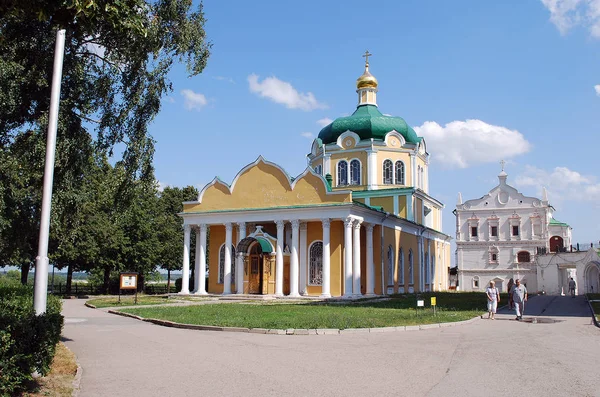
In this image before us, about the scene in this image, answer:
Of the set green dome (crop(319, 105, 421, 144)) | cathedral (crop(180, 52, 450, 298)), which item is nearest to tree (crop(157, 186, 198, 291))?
cathedral (crop(180, 52, 450, 298))

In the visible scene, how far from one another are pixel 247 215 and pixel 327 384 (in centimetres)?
2742

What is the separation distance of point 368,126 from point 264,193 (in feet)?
38.2

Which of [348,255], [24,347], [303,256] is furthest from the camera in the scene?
[303,256]

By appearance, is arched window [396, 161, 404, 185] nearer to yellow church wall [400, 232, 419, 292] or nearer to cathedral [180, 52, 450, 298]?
cathedral [180, 52, 450, 298]

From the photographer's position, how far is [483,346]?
12.7m

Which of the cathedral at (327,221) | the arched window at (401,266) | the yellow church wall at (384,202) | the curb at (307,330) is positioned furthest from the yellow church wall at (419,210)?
the curb at (307,330)

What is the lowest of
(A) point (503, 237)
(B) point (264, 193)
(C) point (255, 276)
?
(C) point (255, 276)

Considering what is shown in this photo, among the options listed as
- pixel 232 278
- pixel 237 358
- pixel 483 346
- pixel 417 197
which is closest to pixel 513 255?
pixel 417 197

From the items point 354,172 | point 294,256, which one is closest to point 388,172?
point 354,172

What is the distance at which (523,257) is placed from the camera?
2215 inches

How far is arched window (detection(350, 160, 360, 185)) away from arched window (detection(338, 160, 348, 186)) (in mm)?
385

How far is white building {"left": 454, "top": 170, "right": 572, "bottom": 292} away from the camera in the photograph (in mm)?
55906

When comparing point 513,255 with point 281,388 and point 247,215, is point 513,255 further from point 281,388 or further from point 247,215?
point 281,388

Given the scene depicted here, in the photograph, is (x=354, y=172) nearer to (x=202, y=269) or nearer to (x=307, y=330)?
(x=202, y=269)
